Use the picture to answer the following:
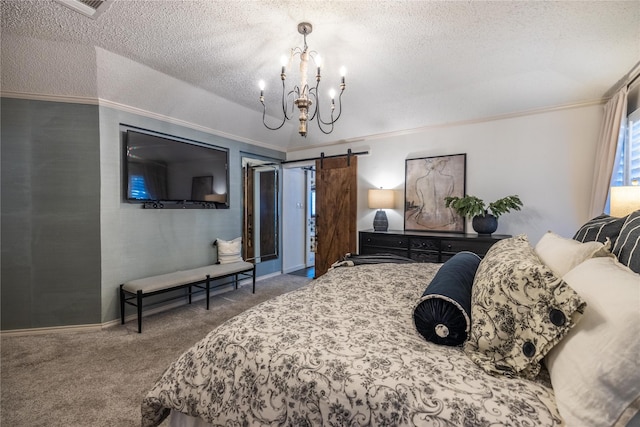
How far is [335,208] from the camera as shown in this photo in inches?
185

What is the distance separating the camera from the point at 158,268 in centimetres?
340

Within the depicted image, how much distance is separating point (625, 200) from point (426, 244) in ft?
5.89

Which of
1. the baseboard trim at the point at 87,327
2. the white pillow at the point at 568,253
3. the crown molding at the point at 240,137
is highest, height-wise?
the crown molding at the point at 240,137

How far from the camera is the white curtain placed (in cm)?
254

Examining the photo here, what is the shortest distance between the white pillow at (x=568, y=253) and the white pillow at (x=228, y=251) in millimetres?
3644

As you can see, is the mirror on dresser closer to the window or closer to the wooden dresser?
the wooden dresser

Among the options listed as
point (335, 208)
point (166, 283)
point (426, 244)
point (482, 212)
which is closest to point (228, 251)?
point (166, 283)

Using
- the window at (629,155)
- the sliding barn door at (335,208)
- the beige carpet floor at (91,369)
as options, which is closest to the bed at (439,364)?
the beige carpet floor at (91,369)

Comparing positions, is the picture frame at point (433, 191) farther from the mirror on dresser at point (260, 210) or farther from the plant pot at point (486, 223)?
the mirror on dresser at point (260, 210)

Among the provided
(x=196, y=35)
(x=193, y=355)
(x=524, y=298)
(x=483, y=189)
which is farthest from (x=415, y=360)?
(x=483, y=189)

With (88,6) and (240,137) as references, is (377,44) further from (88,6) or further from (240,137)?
(240,137)

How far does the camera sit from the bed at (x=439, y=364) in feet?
2.31

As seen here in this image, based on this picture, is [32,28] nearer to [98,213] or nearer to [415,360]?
[98,213]

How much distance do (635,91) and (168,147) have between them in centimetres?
488
